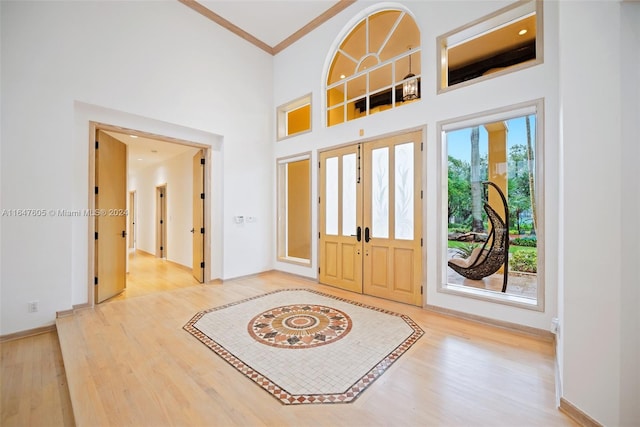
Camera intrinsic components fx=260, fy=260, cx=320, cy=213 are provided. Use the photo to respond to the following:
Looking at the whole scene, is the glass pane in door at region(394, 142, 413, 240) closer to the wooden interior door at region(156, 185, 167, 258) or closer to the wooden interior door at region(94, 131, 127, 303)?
the wooden interior door at region(94, 131, 127, 303)

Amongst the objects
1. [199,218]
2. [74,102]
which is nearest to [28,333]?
[199,218]

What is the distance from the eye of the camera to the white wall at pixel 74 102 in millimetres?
2955

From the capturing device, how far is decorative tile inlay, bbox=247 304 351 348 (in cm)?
269

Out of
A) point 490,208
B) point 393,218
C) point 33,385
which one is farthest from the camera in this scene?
point 490,208

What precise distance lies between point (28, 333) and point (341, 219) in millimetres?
4264

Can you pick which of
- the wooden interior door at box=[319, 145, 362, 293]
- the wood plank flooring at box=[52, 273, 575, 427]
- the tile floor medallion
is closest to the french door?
the wooden interior door at box=[319, 145, 362, 293]

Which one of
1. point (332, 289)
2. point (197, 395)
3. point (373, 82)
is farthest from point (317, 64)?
point (197, 395)

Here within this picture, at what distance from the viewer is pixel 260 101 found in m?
5.55

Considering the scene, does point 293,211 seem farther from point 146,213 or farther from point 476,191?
point 146,213

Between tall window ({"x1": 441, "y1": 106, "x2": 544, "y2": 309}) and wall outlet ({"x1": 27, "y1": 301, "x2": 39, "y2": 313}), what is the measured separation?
16.4 feet

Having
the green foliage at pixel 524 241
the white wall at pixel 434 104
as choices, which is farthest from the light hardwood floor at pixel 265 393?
the green foliage at pixel 524 241

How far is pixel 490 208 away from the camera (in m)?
4.03

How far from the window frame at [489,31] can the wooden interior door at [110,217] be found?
194 inches

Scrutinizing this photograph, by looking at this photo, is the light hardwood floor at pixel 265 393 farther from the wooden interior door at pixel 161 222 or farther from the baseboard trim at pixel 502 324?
the wooden interior door at pixel 161 222
